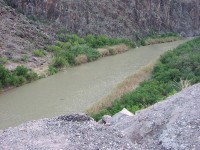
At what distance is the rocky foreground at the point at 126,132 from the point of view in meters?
10.8

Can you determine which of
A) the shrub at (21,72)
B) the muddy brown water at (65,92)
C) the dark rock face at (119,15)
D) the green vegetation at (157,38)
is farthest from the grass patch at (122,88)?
the green vegetation at (157,38)

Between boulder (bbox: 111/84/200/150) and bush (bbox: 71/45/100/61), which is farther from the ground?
boulder (bbox: 111/84/200/150)

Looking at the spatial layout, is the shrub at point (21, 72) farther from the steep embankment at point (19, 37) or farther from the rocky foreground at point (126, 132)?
the rocky foreground at point (126, 132)

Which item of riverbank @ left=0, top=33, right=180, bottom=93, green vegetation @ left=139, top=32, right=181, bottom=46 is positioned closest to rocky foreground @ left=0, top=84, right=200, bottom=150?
riverbank @ left=0, top=33, right=180, bottom=93

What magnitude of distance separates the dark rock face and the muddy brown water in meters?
10.4

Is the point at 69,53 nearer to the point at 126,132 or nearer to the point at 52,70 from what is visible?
the point at 52,70

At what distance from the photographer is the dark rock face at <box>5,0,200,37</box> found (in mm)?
47375

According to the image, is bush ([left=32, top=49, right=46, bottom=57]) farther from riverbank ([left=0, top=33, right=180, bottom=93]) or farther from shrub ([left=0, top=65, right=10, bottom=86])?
shrub ([left=0, top=65, right=10, bottom=86])

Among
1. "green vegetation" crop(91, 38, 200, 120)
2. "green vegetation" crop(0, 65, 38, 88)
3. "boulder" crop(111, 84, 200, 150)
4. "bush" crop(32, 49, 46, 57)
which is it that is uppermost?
"boulder" crop(111, 84, 200, 150)

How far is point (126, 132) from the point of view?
42.1 ft

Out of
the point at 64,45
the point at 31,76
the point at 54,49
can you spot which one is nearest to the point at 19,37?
the point at 54,49

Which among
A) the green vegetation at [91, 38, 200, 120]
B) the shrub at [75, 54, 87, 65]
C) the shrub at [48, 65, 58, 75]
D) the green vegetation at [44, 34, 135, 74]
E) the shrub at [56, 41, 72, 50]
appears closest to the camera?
the green vegetation at [91, 38, 200, 120]

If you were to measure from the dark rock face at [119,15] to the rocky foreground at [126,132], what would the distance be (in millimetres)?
34933

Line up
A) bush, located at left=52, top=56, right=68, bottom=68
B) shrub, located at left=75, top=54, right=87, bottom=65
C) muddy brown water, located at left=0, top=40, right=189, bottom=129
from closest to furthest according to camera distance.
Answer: muddy brown water, located at left=0, top=40, right=189, bottom=129 → bush, located at left=52, top=56, right=68, bottom=68 → shrub, located at left=75, top=54, right=87, bottom=65
